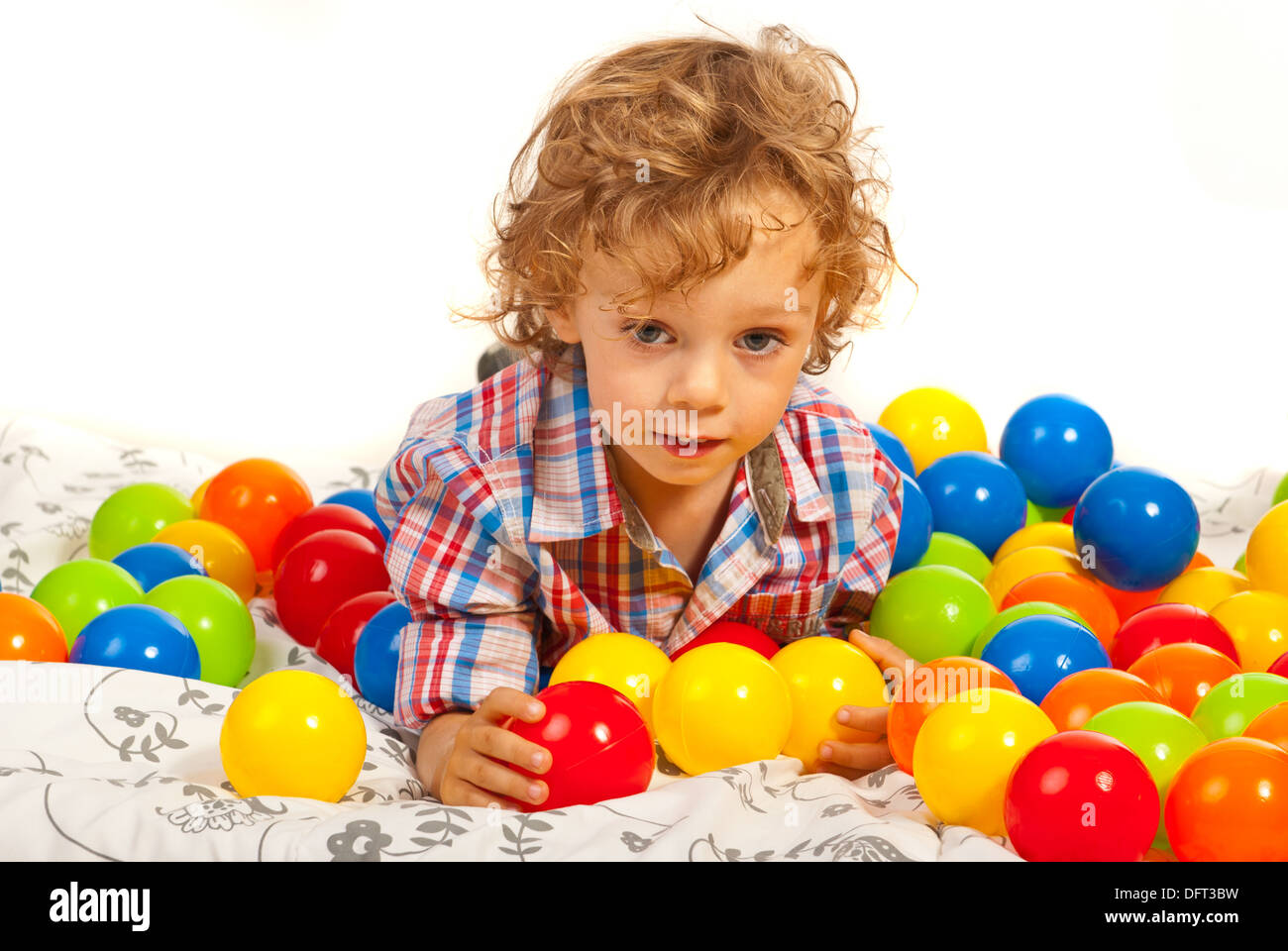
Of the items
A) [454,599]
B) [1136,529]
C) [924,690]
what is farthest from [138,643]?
[1136,529]

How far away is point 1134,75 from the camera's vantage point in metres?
2.90

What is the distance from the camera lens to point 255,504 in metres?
2.10

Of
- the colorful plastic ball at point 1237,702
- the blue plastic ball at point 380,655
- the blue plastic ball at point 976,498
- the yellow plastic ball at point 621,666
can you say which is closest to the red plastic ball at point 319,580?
the blue plastic ball at point 380,655

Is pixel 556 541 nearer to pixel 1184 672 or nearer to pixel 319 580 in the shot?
pixel 319 580

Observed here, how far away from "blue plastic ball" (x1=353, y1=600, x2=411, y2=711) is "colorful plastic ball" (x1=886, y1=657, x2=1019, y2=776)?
0.57 metres

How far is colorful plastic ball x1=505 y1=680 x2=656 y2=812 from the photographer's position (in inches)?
50.1

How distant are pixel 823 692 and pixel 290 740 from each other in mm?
544

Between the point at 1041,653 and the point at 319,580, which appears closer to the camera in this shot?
the point at 1041,653

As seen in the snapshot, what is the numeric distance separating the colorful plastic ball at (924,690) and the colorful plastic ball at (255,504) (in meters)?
1.04

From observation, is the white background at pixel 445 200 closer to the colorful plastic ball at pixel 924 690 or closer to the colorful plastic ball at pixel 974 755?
the colorful plastic ball at pixel 924 690

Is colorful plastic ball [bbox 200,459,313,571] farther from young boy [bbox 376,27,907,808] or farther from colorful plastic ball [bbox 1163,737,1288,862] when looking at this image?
colorful plastic ball [bbox 1163,737,1288,862]

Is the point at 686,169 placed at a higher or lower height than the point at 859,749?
higher

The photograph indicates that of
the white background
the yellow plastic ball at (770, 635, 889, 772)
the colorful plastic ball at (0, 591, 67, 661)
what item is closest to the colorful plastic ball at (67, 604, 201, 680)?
the colorful plastic ball at (0, 591, 67, 661)

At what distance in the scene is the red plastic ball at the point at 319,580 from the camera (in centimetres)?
183
